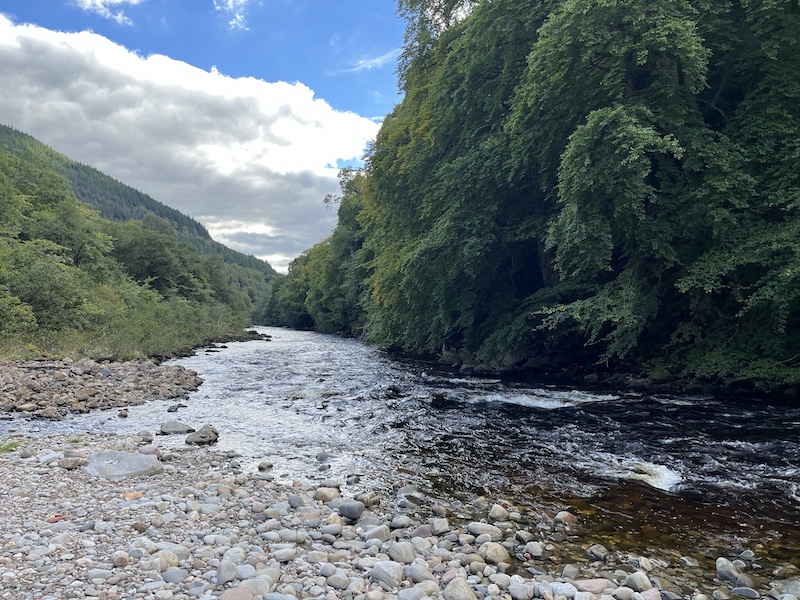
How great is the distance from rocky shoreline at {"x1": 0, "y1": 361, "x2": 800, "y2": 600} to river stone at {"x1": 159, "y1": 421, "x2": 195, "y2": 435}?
2.38 metres

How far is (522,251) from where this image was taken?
19.5 metres

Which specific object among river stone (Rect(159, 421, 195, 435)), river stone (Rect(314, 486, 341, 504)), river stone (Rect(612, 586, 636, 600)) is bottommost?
river stone (Rect(159, 421, 195, 435))

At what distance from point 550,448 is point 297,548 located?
516 cm

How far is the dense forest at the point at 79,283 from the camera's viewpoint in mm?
18203

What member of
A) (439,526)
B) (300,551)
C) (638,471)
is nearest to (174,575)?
(300,551)

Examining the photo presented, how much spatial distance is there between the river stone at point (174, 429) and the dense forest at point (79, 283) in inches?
394

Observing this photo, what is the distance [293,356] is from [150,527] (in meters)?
21.8

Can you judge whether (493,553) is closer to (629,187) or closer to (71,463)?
(71,463)

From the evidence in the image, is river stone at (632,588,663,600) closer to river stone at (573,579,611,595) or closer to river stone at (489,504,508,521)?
river stone at (573,579,611,595)

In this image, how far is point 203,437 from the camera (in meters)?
8.78

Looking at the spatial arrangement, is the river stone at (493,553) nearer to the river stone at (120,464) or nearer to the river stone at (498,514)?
the river stone at (498,514)

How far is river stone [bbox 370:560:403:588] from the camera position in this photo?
3990 mm

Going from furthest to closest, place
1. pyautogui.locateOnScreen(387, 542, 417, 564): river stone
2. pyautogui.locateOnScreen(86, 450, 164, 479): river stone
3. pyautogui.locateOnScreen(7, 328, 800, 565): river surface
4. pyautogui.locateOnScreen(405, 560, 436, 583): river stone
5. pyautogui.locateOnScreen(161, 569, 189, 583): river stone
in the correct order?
1. pyautogui.locateOnScreen(86, 450, 164, 479): river stone
2. pyautogui.locateOnScreen(7, 328, 800, 565): river surface
3. pyautogui.locateOnScreen(387, 542, 417, 564): river stone
4. pyautogui.locateOnScreen(405, 560, 436, 583): river stone
5. pyautogui.locateOnScreen(161, 569, 189, 583): river stone

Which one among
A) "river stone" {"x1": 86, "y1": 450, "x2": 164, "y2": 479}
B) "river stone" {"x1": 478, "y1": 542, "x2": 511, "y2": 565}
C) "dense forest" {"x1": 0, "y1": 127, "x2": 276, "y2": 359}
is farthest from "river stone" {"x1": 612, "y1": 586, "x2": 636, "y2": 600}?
"dense forest" {"x1": 0, "y1": 127, "x2": 276, "y2": 359}
